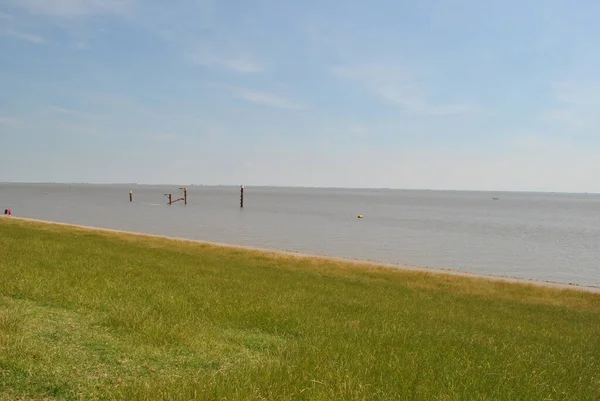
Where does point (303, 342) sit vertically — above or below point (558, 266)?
above

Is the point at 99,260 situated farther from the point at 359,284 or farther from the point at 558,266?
the point at 558,266

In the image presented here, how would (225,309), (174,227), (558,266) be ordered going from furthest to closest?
(174,227) → (558,266) → (225,309)

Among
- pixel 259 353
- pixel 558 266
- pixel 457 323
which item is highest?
pixel 259 353

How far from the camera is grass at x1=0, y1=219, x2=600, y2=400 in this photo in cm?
589

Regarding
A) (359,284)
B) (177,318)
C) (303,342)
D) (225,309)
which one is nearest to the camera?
(303,342)

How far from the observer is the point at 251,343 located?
8.02 meters

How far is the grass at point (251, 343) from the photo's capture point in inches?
232

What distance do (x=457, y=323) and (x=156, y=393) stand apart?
8554 millimetres

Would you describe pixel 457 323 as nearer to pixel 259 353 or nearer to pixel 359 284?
pixel 259 353

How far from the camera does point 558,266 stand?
4019 centimetres

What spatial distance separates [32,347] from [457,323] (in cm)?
934

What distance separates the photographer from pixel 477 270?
3653 centimetres

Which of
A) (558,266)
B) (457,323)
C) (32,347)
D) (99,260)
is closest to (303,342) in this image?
(32,347)

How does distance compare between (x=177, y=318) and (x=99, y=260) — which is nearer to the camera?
(x=177, y=318)
